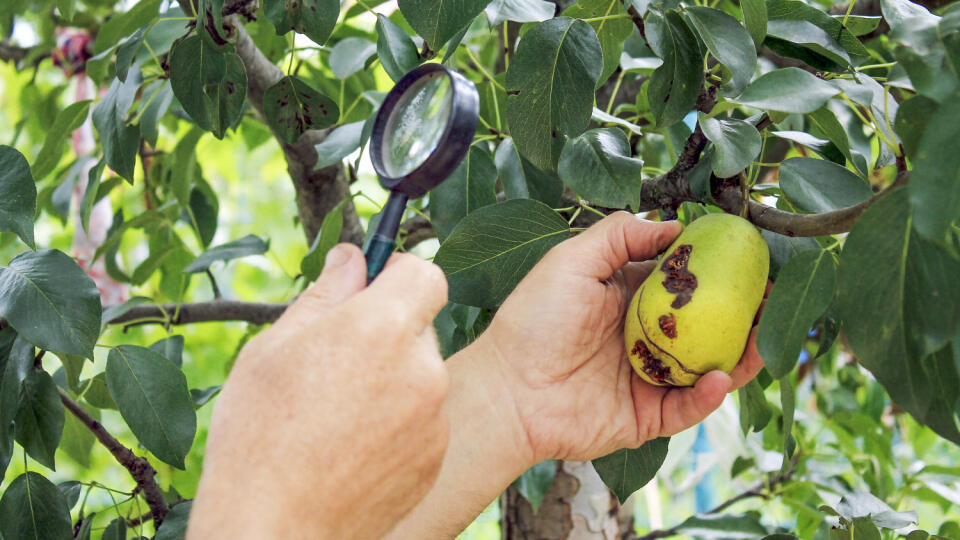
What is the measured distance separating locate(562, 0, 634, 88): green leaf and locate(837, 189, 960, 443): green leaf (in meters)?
0.24

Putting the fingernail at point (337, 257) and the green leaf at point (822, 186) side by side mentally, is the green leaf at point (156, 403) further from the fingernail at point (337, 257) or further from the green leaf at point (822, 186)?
the green leaf at point (822, 186)

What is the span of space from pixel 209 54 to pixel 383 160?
247 mm

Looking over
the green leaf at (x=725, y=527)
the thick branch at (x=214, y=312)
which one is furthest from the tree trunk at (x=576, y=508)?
the thick branch at (x=214, y=312)

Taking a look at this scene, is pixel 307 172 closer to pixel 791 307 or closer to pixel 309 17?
pixel 309 17

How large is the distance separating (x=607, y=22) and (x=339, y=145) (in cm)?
32

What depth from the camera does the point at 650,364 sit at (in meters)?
0.59

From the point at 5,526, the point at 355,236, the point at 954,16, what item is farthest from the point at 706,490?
the point at 954,16

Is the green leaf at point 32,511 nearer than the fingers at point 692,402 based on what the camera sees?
No

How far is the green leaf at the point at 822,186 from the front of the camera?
573 millimetres

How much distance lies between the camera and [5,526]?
72 cm

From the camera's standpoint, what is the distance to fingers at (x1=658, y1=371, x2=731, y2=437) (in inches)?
22.6

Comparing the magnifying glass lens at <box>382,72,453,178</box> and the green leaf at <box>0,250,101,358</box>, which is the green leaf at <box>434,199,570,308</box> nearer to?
the magnifying glass lens at <box>382,72,453,178</box>

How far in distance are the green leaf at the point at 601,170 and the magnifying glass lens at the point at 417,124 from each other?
12 centimetres

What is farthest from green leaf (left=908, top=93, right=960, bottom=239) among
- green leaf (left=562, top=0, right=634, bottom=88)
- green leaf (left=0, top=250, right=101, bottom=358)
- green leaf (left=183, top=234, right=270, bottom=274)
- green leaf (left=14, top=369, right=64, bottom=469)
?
green leaf (left=183, top=234, right=270, bottom=274)
